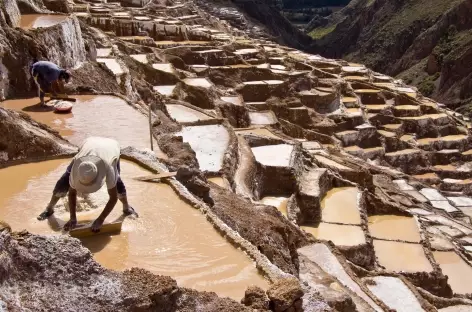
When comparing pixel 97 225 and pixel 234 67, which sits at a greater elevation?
pixel 97 225

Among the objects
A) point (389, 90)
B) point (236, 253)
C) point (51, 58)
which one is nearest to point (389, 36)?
point (389, 90)

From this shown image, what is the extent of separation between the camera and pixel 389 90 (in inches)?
1286

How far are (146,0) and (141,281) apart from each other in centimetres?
4293

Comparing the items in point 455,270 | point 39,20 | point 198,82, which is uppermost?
point 39,20

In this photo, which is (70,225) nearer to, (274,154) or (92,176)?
(92,176)

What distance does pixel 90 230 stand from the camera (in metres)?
5.82

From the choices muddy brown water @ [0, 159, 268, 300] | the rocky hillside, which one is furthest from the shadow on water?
the rocky hillside

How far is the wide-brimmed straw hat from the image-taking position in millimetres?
5578

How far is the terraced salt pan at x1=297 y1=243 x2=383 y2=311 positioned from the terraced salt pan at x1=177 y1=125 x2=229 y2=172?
267 cm

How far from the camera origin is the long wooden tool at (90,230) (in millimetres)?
5734

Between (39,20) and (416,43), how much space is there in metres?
64.3

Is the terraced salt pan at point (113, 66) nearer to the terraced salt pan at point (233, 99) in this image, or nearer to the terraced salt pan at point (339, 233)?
the terraced salt pan at point (233, 99)

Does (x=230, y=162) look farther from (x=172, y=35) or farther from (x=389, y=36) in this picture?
(x=389, y=36)

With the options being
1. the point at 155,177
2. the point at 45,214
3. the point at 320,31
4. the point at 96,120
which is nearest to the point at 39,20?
the point at 96,120
